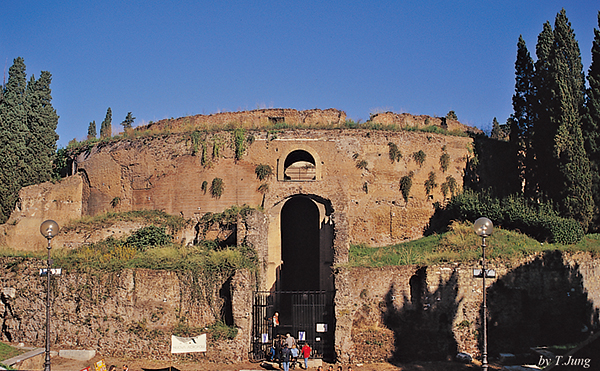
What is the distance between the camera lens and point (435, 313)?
16656mm

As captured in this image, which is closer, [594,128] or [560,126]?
[560,126]

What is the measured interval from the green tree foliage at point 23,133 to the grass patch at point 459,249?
16.3 metres

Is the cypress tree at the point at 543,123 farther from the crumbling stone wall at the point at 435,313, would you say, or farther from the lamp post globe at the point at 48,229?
the lamp post globe at the point at 48,229

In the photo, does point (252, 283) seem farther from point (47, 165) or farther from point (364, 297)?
point (47, 165)

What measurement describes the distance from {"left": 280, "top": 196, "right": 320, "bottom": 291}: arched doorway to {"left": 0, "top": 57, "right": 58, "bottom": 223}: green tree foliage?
1250cm

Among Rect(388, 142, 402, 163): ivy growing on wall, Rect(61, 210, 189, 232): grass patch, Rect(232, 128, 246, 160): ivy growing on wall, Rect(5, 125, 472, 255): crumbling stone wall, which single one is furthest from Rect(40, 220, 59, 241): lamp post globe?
Rect(388, 142, 402, 163): ivy growing on wall

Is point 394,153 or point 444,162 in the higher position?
point 394,153

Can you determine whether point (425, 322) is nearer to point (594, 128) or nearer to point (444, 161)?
point (444, 161)

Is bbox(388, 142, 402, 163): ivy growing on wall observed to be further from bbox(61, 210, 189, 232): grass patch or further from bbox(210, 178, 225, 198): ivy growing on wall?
bbox(61, 210, 189, 232): grass patch

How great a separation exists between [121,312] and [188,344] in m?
2.43

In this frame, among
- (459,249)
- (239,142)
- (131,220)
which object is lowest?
(459,249)

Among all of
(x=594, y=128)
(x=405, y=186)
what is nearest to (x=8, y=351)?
(x=405, y=186)

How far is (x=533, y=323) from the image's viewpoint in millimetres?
17250

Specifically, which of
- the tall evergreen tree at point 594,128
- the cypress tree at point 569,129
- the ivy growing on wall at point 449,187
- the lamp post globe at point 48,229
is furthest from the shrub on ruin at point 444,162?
the lamp post globe at point 48,229
